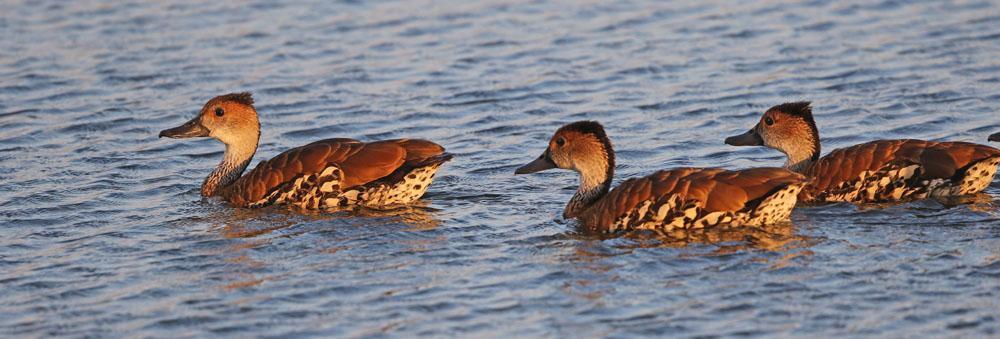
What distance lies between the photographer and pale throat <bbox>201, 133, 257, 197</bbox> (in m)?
13.4

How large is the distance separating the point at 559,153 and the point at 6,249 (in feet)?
13.8

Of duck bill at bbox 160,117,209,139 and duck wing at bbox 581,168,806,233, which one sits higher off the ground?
duck bill at bbox 160,117,209,139

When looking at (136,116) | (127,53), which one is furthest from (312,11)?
(136,116)

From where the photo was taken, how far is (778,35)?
62.3ft

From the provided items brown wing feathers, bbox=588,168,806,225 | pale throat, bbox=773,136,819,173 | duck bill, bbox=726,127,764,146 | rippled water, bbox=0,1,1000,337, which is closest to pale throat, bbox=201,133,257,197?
rippled water, bbox=0,1,1000,337

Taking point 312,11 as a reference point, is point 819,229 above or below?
below

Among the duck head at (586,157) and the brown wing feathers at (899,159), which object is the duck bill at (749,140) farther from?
the duck head at (586,157)

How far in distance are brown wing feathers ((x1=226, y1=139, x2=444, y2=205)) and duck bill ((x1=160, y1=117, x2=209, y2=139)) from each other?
3.96 feet

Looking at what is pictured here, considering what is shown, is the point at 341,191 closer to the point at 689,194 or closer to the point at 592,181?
the point at 592,181

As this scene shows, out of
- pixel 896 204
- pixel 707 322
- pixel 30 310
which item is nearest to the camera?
pixel 707 322

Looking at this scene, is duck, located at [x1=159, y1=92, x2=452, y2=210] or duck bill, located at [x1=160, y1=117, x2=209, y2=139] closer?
duck, located at [x1=159, y1=92, x2=452, y2=210]

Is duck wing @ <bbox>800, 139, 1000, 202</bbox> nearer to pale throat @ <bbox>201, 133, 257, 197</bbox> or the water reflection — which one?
the water reflection

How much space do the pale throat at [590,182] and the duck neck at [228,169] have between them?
10.4ft

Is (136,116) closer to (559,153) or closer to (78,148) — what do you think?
(78,148)
